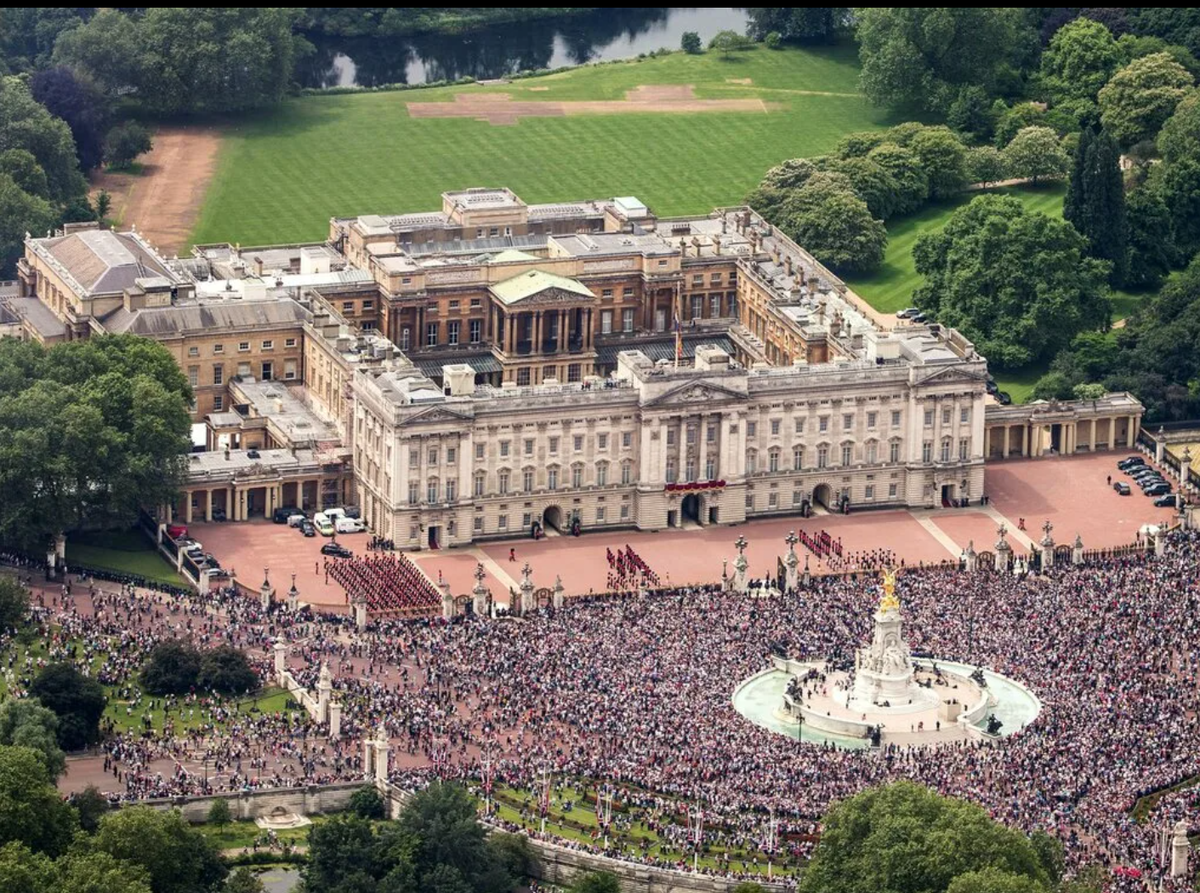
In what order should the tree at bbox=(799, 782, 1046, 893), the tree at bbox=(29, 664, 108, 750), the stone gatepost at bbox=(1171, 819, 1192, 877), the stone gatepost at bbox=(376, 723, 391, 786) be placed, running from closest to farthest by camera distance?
the tree at bbox=(799, 782, 1046, 893) < the stone gatepost at bbox=(1171, 819, 1192, 877) < the stone gatepost at bbox=(376, 723, 391, 786) < the tree at bbox=(29, 664, 108, 750)

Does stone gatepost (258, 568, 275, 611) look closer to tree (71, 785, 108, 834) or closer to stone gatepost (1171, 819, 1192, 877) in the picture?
tree (71, 785, 108, 834)

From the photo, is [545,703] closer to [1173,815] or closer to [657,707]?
[657,707]

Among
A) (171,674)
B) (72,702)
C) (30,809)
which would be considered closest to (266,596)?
(171,674)

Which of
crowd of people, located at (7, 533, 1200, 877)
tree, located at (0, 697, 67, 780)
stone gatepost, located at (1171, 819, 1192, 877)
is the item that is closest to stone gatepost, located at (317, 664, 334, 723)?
crowd of people, located at (7, 533, 1200, 877)

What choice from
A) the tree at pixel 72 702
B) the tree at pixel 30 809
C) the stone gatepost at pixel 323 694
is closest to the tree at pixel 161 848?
the tree at pixel 30 809

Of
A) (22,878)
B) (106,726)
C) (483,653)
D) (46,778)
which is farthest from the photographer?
(483,653)

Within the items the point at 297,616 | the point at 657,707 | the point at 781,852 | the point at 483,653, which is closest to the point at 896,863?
the point at 781,852

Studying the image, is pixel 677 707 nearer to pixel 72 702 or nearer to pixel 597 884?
pixel 597 884
